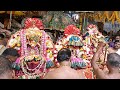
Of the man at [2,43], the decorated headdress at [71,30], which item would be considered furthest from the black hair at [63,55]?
the man at [2,43]

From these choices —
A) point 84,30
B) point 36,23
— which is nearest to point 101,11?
point 84,30

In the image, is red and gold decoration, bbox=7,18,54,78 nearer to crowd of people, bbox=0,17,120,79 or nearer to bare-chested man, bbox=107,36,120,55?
crowd of people, bbox=0,17,120,79

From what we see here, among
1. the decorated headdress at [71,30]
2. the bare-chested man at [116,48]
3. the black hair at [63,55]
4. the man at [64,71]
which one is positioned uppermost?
the decorated headdress at [71,30]

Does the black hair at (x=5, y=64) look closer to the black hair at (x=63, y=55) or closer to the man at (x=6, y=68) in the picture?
the man at (x=6, y=68)

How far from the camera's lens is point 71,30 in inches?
214

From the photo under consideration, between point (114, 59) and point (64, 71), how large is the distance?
2.04 ft

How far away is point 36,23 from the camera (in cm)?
540

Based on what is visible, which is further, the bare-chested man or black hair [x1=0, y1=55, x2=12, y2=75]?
the bare-chested man

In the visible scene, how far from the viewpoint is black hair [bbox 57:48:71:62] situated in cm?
539

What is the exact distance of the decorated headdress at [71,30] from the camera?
5.42 metres

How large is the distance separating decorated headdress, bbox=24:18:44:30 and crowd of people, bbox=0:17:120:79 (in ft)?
0.87

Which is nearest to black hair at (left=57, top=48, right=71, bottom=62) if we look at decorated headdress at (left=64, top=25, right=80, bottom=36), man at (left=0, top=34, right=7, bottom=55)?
decorated headdress at (left=64, top=25, right=80, bottom=36)
